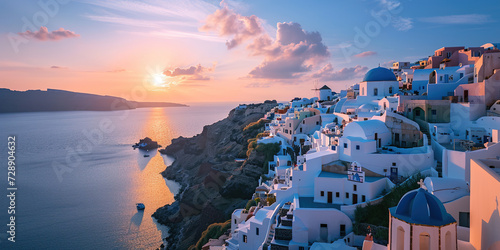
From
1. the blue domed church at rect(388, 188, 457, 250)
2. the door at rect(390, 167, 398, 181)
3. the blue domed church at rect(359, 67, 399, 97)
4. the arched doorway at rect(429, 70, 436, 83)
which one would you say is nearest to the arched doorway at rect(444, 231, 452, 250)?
the blue domed church at rect(388, 188, 457, 250)

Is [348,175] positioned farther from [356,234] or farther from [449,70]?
[449,70]

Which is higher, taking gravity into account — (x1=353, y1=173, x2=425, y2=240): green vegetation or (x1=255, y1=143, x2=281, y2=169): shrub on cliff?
(x1=255, y1=143, x2=281, y2=169): shrub on cliff

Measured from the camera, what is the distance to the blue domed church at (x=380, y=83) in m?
30.5

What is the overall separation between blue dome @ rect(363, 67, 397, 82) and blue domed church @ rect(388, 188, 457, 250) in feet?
78.3

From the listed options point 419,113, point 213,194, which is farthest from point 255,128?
point 419,113

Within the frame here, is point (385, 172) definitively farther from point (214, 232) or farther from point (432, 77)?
point (432, 77)

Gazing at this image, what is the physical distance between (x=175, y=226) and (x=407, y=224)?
29.2 m

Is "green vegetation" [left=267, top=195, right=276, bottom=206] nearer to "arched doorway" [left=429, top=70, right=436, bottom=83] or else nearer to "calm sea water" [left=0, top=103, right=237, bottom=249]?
"calm sea water" [left=0, top=103, right=237, bottom=249]

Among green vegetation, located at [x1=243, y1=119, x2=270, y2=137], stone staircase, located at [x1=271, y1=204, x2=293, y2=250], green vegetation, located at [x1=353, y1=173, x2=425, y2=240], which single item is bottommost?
stone staircase, located at [x1=271, y1=204, x2=293, y2=250]

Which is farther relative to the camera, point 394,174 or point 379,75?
point 379,75

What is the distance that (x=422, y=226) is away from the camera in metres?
8.52

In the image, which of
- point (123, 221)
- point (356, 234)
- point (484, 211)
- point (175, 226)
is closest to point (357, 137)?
point (356, 234)

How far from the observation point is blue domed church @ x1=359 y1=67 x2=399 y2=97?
30.5 meters

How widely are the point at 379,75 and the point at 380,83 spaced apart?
92 cm
